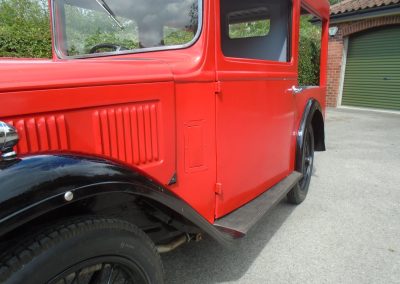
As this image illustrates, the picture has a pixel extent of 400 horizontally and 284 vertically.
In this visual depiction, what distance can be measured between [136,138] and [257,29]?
2.27 metres

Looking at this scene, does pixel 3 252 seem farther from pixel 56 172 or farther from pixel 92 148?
pixel 92 148

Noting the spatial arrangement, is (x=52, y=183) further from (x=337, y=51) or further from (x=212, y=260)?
(x=337, y=51)

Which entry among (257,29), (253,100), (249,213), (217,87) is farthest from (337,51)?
(217,87)

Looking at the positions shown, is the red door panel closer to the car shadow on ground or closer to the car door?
the car door

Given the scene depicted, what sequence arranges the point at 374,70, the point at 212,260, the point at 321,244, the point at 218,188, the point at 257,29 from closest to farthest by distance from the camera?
the point at 218,188 → the point at 212,260 → the point at 321,244 → the point at 257,29 → the point at 374,70

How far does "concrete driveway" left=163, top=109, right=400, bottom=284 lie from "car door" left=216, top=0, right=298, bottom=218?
0.47 metres

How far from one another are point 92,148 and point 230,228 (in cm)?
99

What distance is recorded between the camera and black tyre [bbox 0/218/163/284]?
3.49 feet

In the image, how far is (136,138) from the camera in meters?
1.68

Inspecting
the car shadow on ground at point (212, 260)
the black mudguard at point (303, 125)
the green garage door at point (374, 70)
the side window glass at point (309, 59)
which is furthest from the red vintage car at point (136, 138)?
the green garage door at point (374, 70)

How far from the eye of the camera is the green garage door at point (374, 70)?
9805mm

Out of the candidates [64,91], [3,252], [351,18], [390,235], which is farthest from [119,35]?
[351,18]

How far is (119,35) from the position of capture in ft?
7.32

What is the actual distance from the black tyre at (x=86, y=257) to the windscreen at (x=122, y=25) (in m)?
1.15
